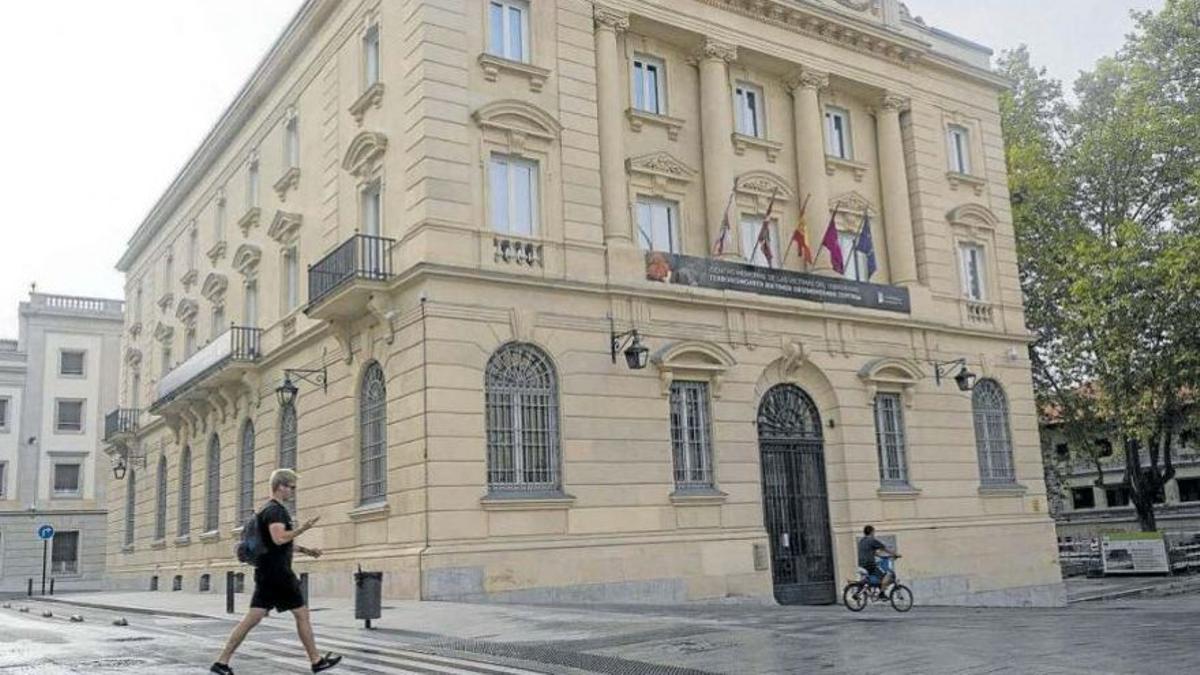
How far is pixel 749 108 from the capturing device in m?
25.5

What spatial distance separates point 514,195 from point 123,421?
25.3 meters

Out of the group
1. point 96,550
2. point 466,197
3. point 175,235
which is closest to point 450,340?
point 466,197

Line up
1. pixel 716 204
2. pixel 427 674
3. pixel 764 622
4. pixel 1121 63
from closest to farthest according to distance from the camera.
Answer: pixel 427 674 → pixel 764 622 → pixel 716 204 → pixel 1121 63

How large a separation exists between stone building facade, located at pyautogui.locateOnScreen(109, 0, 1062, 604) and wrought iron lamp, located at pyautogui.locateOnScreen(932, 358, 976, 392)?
0.79 feet

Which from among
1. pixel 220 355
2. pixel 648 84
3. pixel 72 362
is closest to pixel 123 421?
pixel 220 355

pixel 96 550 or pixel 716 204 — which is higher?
pixel 716 204

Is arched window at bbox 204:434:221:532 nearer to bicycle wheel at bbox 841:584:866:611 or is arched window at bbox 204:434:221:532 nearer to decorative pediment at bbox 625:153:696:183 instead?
decorative pediment at bbox 625:153:696:183

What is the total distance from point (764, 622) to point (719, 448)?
7964mm

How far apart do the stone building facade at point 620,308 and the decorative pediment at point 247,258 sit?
0.72 ft

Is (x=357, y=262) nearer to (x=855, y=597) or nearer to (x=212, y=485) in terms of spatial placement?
(x=855, y=597)

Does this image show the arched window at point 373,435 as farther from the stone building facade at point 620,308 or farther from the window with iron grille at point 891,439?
the window with iron grille at point 891,439

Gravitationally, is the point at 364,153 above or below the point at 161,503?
above

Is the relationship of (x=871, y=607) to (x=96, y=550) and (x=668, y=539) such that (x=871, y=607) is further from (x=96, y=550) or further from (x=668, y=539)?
(x=96, y=550)

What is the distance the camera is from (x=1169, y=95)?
32.8m
